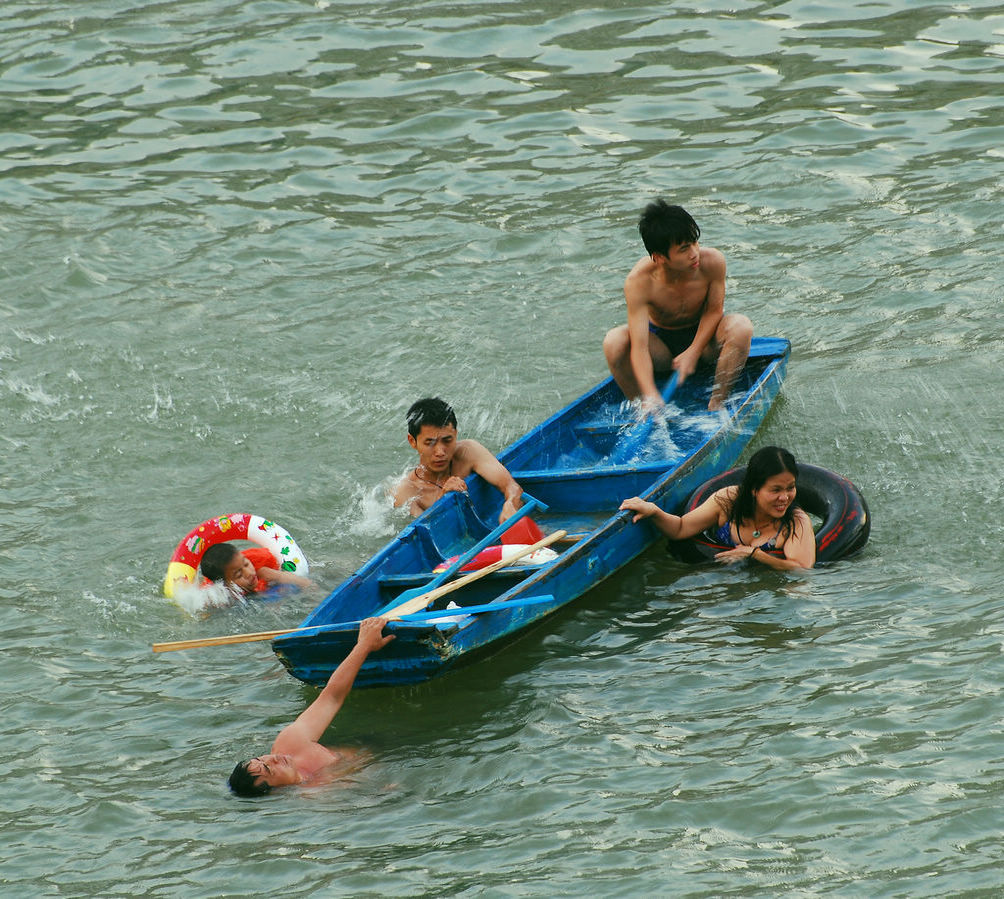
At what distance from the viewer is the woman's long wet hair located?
814 cm

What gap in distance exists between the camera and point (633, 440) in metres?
9.96

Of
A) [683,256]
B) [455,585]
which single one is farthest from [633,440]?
[455,585]

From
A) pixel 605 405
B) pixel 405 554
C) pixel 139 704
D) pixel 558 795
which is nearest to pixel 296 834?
pixel 558 795

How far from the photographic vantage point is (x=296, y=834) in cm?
639

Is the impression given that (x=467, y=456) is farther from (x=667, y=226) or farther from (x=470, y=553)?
(x=667, y=226)

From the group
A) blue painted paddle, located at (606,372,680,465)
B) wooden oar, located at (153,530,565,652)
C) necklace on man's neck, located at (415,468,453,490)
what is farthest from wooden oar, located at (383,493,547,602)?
blue painted paddle, located at (606,372,680,465)

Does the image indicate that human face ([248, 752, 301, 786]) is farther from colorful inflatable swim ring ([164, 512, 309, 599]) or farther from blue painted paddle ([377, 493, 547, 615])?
colorful inflatable swim ring ([164, 512, 309, 599])

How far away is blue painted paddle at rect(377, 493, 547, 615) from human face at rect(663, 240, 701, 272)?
1967mm

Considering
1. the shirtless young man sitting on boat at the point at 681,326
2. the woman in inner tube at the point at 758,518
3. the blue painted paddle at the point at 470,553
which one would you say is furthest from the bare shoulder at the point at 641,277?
the woman in inner tube at the point at 758,518

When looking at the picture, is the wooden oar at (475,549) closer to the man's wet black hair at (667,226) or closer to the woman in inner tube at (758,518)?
the woman in inner tube at (758,518)

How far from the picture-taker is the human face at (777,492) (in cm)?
812

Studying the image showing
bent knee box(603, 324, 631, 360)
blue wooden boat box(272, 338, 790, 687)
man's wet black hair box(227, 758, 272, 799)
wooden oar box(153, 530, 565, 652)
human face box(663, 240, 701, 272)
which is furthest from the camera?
bent knee box(603, 324, 631, 360)

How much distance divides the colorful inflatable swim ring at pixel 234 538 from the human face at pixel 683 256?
3.27 m

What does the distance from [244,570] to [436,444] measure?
147cm
